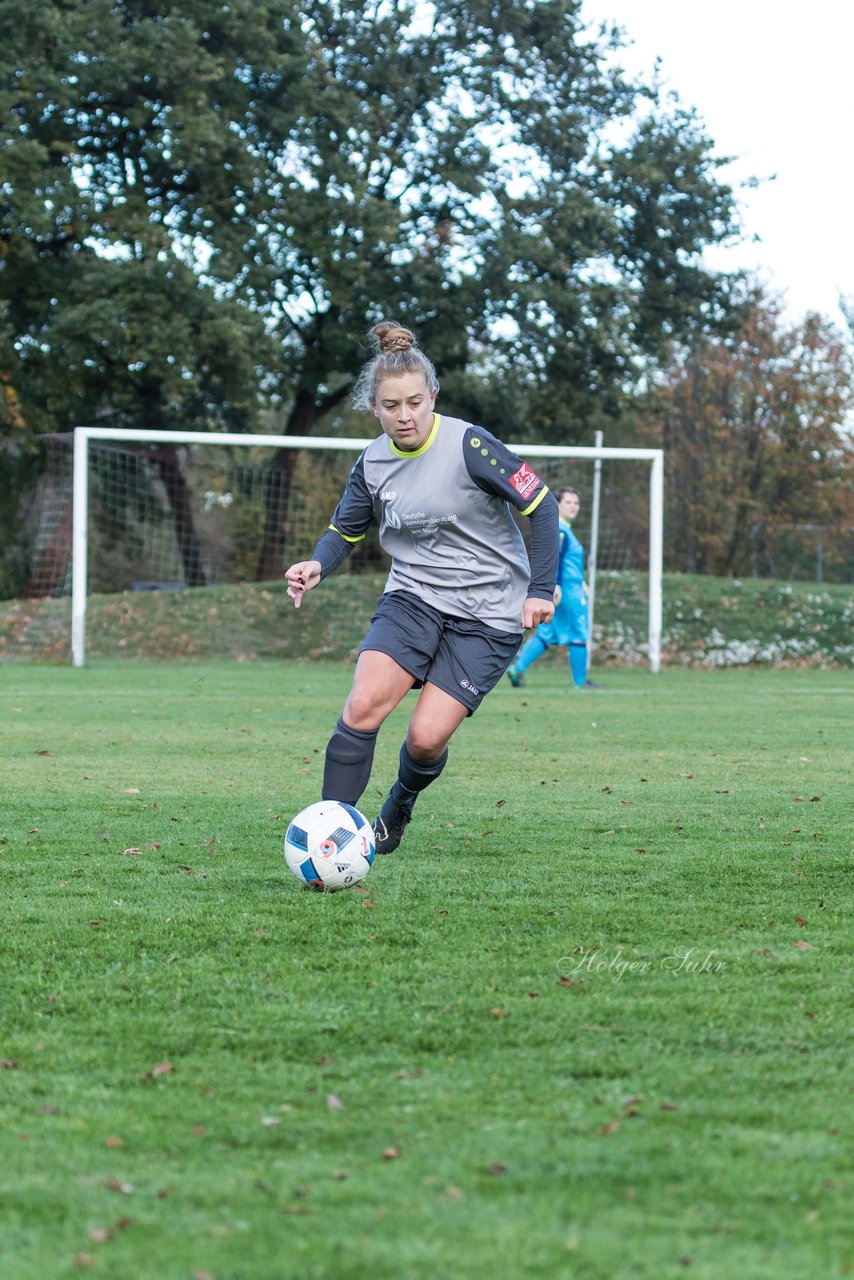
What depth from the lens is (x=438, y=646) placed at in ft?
17.5

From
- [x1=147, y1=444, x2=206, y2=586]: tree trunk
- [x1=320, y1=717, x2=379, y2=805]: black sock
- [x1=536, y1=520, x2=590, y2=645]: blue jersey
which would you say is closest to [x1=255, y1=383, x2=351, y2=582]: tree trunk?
[x1=147, y1=444, x2=206, y2=586]: tree trunk

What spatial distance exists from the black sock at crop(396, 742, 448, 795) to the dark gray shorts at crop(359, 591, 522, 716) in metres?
0.26

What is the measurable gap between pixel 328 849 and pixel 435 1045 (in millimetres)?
1668

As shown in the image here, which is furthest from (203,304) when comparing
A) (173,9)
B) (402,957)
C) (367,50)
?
(402,957)

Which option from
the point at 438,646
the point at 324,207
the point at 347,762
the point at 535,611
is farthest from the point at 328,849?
the point at 324,207

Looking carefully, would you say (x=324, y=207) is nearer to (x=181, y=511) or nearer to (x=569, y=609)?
(x=181, y=511)

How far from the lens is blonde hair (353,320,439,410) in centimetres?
507

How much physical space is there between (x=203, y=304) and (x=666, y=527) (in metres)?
18.1

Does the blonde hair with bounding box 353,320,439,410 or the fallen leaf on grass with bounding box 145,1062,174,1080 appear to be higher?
the blonde hair with bounding box 353,320,439,410

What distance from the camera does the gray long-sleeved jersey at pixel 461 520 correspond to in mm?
5262

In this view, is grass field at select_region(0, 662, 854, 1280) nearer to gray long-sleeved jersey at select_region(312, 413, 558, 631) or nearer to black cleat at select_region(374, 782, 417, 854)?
black cleat at select_region(374, 782, 417, 854)

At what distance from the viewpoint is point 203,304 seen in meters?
23.4

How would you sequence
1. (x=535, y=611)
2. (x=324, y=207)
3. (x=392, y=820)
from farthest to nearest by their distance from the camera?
(x=324, y=207), (x=392, y=820), (x=535, y=611)

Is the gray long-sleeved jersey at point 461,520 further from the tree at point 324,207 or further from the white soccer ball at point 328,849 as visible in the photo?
the tree at point 324,207
